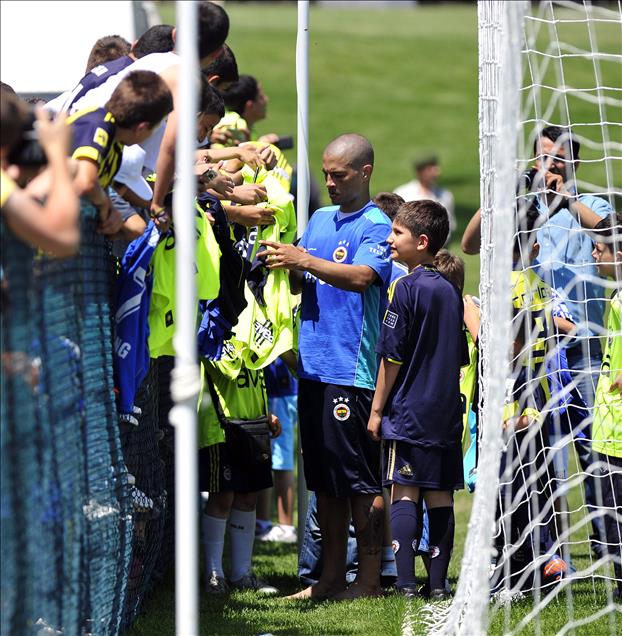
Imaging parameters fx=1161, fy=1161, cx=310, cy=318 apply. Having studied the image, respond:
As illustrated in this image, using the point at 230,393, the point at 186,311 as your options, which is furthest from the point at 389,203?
the point at 186,311

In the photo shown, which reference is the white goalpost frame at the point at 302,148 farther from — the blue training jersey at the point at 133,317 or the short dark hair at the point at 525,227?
the blue training jersey at the point at 133,317

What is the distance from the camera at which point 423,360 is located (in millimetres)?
5789

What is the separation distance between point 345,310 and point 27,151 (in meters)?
2.52

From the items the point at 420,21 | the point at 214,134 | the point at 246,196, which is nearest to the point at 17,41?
the point at 214,134

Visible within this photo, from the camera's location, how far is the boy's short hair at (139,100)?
447 centimetres

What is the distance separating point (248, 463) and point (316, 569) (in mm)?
705

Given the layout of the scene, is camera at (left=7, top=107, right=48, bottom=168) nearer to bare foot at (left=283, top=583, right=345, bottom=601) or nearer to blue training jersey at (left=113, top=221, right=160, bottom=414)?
blue training jersey at (left=113, top=221, right=160, bottom=414)

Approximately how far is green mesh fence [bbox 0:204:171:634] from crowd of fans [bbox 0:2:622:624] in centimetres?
42

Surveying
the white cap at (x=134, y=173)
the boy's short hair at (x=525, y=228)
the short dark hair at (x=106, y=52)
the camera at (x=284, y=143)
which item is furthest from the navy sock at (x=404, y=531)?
the camera at (x=284, y=143)

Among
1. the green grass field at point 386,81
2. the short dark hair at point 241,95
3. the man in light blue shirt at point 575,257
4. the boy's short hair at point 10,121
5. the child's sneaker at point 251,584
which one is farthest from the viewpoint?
the green grass field at point 386,81

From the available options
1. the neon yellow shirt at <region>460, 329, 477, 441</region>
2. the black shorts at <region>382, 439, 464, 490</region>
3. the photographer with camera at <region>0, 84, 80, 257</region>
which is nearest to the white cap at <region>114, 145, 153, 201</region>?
the photographer with camera at <region>0, 84, 80, 257</region>

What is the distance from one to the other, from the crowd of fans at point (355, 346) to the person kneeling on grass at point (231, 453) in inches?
0.4

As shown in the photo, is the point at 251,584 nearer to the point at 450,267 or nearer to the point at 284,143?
the point at 450,267

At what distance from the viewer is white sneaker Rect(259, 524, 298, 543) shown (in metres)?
7.95
